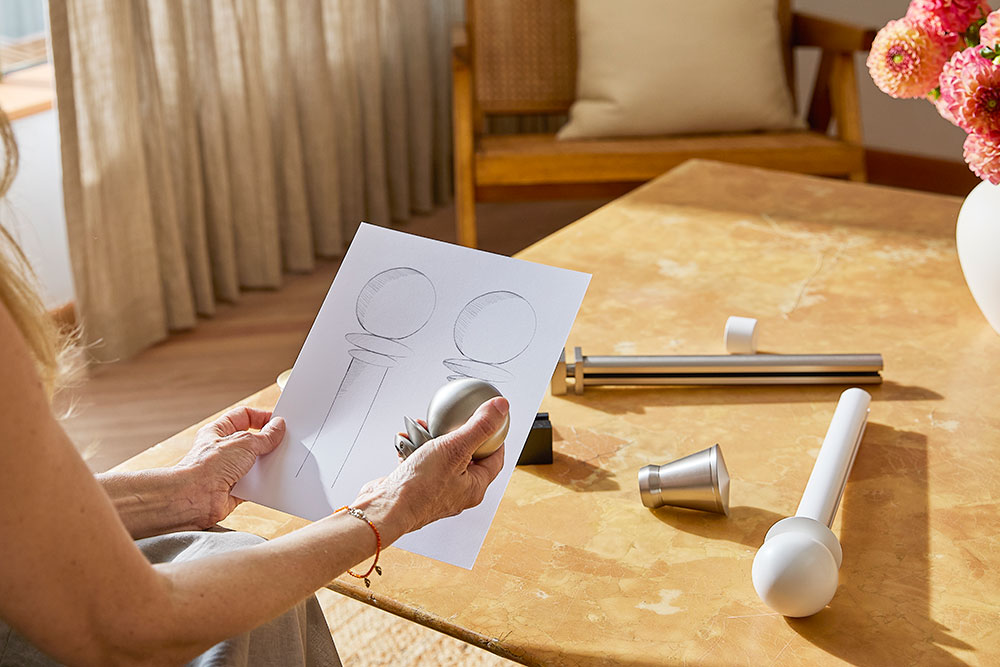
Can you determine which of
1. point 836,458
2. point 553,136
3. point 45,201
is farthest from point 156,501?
point 553,136

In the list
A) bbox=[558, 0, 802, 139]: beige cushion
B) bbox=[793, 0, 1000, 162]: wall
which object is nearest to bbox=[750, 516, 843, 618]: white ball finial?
bbox=[558, 0, 802, 139]: beige cushion

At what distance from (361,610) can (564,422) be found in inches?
24.5

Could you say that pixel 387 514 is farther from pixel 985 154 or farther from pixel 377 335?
pixel 985 154

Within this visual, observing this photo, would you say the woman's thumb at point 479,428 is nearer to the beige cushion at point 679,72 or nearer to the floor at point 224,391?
the floor at point 224,391

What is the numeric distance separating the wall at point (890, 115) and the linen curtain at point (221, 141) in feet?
4.39

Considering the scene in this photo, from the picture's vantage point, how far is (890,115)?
334cm

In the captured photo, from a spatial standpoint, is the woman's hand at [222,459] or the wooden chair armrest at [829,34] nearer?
the woman's hand at [222,459]

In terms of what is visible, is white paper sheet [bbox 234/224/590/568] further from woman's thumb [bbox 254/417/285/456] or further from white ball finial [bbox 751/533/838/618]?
white ball finial [bbox 751/533/838/618]

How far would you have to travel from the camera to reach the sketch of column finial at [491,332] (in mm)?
842

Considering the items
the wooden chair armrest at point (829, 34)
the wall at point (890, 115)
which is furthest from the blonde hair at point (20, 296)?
the wall at point (890, 115)

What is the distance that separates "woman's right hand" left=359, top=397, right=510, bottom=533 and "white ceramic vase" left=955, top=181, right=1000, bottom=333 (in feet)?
2.16

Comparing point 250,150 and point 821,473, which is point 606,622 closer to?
point 821,473

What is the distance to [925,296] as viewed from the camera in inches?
50.1

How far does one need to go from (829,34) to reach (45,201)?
1951 millimetres
